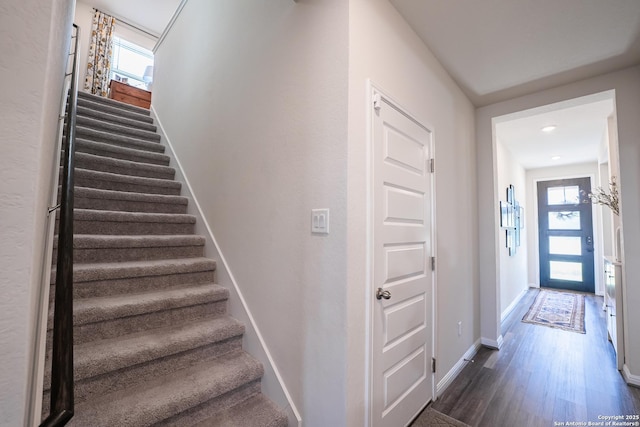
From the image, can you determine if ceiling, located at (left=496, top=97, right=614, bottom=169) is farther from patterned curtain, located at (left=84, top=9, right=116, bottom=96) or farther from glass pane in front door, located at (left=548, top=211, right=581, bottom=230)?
patterned curtain, located at (left=84, top=9, right=116, bottom=96)

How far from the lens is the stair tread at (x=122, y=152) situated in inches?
107

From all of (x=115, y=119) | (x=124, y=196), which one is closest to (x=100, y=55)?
(x=115, y=119)

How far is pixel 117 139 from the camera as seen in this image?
3.10 m

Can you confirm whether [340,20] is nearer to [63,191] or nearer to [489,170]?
[63,191]

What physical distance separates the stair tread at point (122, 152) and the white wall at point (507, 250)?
402cm

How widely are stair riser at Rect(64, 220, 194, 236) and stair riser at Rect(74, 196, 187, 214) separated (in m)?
0.23

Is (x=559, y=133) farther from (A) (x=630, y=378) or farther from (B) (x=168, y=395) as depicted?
(B) (x=168, y=395)

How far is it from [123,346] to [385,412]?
1524mm

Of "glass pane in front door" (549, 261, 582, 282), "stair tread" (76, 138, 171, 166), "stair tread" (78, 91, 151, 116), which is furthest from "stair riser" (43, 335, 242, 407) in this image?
"glass pane in front door" (549, 261, 582, 282)

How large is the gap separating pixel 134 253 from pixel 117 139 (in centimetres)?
178

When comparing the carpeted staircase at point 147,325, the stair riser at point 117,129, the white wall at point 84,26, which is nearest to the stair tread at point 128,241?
the carpeted staircase at point 147,325

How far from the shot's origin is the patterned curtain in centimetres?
486

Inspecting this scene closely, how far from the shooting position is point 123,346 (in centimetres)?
149

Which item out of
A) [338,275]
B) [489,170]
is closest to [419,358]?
[338,275]
